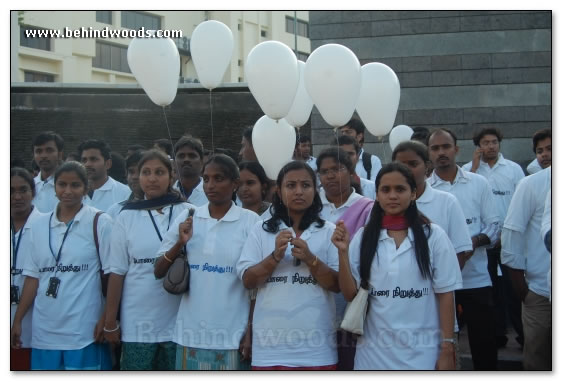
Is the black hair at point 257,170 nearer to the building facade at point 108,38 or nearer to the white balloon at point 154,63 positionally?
the white balloon at point 154,63

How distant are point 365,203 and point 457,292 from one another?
983mm

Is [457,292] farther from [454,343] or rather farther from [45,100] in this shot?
[45,100]

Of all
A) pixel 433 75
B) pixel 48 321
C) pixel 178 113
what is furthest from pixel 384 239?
pixel 178 113

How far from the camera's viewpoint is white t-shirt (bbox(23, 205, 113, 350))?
4113mm

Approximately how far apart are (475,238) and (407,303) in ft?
3.75

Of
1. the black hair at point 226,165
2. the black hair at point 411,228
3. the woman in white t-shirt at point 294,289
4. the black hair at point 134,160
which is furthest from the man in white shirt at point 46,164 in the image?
the black hair at point 411,228

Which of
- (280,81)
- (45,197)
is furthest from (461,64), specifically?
(45,197)

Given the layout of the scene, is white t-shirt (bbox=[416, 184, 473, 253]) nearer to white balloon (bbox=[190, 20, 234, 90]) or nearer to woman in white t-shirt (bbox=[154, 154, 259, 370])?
woman in white t-shirt (bbox=[154, 154, 259, 370])

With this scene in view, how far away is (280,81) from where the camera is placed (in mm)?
4047

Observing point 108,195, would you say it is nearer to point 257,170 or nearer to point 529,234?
point 257,170

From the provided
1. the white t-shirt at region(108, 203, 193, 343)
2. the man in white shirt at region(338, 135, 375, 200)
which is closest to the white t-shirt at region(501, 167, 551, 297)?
the man in white shirt at region(338, 135, 375, 200)

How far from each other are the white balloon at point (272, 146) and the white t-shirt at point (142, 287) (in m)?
0.79

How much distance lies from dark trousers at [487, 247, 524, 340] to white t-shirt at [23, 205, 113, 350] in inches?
110

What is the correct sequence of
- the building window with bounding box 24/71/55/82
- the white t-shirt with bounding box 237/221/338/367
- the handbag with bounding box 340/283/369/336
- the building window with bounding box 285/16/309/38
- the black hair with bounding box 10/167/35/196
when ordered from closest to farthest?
the handbag with bounding box 340/283/369/336, the white t-shirt with bounding box 237/221/338/367, the black hair with bounding box 10/167/35/196, the building window with bounding box 285/16/309/38, the building window with bounding box 24/71/55/82
